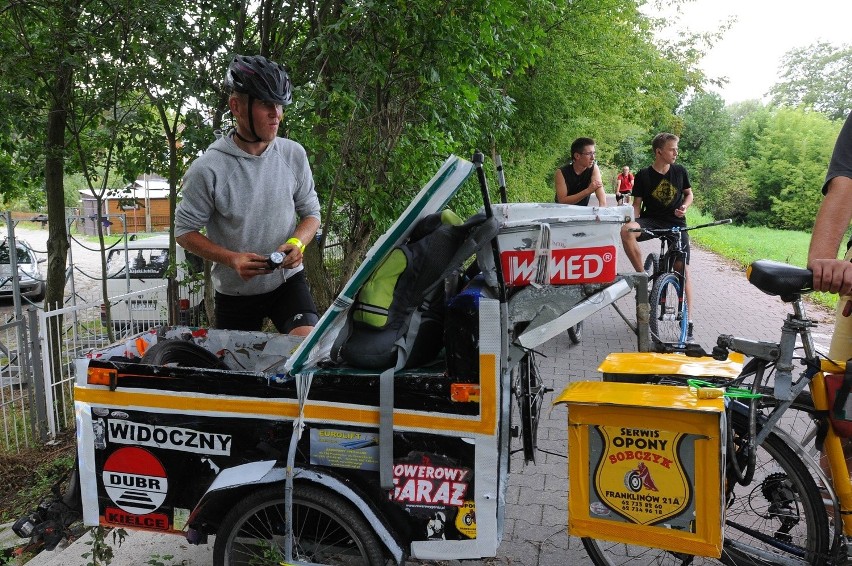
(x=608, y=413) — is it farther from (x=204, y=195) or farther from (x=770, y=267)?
(x=204, y=195)

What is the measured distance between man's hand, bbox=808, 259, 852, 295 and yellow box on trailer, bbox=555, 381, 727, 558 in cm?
57

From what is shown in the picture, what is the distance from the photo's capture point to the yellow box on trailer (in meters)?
2.41

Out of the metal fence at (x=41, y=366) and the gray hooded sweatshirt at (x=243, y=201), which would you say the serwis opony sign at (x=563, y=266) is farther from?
the metal fence at (x=41, y=366)

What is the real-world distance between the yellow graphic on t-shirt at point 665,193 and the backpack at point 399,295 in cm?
528

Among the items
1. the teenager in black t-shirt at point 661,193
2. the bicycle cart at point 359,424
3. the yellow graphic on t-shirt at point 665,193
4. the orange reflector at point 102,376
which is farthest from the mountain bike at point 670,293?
the orange reflector at point 102,376

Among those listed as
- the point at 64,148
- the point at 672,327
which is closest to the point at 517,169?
the point at 672,327

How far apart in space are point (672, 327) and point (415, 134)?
316cm

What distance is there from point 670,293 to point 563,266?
180 inches

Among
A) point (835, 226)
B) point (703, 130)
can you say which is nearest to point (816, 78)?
point (703, 130)

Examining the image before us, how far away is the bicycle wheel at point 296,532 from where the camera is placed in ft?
8.26

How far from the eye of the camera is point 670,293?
267 inches

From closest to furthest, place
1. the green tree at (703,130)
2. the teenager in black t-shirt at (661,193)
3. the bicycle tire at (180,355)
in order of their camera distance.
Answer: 1. the bicycle tire at (180,355)
2. the teenager in black t-shirt at (661,193)
3. the green tree at (703,130)

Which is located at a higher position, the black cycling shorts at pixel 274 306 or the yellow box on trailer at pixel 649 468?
the black cycling shorts at pixel 274 306

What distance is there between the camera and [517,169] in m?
16.6
